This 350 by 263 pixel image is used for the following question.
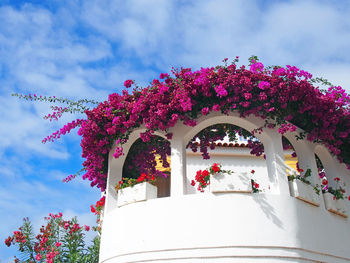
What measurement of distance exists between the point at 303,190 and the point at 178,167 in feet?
8.91

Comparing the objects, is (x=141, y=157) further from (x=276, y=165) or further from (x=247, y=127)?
(x=276, y=165)

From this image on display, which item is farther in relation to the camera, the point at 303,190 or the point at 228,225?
the point at 303,190

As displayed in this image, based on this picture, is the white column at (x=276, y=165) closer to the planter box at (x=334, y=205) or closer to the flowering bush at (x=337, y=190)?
the planter box at (x=334, y=205)

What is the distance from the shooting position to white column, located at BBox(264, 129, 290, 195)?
333 inches

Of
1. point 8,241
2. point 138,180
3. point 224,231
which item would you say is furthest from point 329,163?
point 8,241

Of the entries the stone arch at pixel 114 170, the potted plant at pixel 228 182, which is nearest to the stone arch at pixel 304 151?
the potted plant at pixel 228 182

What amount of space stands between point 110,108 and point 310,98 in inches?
182

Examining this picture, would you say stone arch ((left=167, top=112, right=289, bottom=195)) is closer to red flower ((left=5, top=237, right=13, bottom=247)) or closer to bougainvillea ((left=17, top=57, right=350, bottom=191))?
bougainvillea ((left=17, top=57, right=350, bottom=191))

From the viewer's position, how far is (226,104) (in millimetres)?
8875

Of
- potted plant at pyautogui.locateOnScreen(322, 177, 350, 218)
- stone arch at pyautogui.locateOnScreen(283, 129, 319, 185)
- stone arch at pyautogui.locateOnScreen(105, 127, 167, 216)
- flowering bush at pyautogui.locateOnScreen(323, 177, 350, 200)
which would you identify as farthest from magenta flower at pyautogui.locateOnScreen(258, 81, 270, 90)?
flowering bush at pyautogui.locateOnScreen(323, 177, 350, 200)

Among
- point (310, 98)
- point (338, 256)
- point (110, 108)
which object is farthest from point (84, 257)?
point (310, 98)

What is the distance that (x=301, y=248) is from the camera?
785 centimetres

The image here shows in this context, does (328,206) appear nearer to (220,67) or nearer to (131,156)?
(220,67)

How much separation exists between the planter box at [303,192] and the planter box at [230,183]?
110 centimetres
